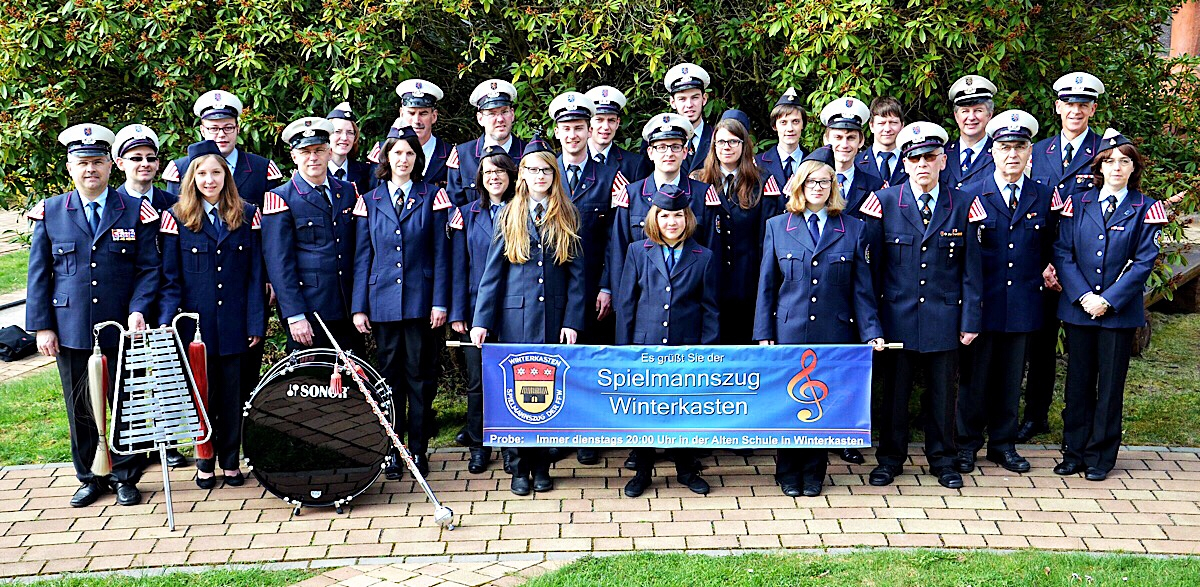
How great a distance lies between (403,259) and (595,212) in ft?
3.86

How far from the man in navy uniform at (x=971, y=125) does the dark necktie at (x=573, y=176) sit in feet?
7.66

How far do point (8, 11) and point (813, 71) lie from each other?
5512mm

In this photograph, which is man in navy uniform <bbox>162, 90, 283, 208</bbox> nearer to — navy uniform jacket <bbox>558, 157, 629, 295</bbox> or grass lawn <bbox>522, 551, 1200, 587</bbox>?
navy uniform jacket <bbox>558, 157, 629, 295</bbox>

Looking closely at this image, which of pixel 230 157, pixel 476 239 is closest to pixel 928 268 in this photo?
pixel 476 239

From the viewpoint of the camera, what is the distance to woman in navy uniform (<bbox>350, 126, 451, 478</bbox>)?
23.5 ft

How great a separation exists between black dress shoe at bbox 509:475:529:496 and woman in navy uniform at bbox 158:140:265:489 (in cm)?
164

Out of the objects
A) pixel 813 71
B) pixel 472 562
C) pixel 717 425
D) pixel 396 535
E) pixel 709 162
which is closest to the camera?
pixel 472 562

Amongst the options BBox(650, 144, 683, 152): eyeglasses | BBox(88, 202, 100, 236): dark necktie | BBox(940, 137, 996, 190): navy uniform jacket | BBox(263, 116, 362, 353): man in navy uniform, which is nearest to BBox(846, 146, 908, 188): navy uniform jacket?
BBox(940, 137, 996, 190): navy uniform jacket

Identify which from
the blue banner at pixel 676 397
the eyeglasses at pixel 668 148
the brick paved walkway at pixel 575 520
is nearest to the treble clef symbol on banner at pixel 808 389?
the blue banner at pixel 676 397

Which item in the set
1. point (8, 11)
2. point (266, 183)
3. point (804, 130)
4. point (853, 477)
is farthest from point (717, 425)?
point (8, 11)

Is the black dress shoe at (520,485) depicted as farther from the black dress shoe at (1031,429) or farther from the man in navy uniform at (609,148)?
the black dress shoe at (1031,429)

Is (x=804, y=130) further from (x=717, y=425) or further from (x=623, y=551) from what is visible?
(x=623, y=551)

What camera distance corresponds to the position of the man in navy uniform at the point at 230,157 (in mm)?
7484

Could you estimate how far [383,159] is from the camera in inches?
287
